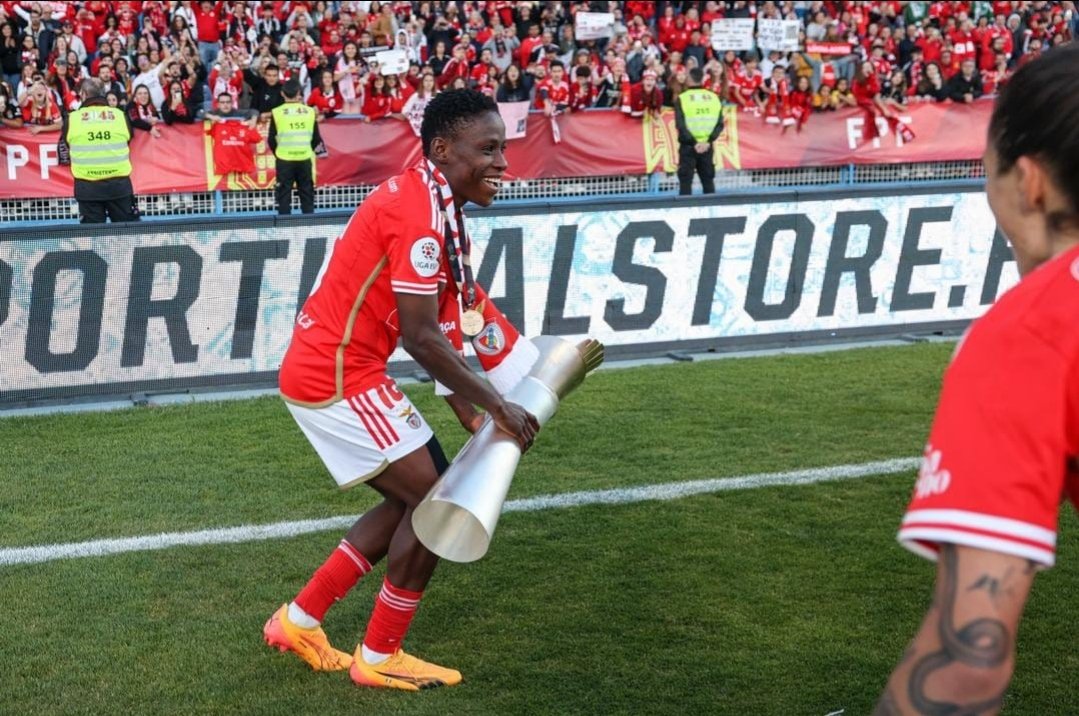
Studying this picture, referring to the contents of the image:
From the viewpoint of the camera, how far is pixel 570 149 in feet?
63.2

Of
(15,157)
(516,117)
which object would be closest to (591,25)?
(516,117)

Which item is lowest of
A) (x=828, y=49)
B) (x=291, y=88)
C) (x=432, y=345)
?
(x=291, y=88)

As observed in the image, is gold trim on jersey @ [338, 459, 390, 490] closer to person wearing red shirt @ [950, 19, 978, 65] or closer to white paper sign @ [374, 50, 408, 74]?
white paper sign @ [374, 50, 408, 74]

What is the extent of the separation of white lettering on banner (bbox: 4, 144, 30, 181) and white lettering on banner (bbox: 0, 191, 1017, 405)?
7.52 meters

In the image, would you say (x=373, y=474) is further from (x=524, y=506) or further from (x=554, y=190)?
(x=554, y=190)

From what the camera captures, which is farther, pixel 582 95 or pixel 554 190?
pixel 582 95

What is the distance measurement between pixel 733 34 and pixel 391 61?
599 cm

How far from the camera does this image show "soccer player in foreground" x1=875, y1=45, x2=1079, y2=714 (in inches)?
69.2

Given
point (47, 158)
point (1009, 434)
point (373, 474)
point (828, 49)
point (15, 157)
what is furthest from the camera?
point (828, 49)

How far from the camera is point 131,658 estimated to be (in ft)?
17.2

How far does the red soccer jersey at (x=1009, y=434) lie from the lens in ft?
5.76

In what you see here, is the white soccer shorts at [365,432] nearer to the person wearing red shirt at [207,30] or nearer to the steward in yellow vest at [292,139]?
the steward in yellow vest at [292,139]

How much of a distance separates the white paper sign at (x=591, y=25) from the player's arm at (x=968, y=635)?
69.8 ft

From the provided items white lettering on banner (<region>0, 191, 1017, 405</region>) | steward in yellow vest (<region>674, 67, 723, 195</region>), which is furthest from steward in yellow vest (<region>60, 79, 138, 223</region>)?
steward in yellow vest (<region>674, 67, 723, 195</region>)
